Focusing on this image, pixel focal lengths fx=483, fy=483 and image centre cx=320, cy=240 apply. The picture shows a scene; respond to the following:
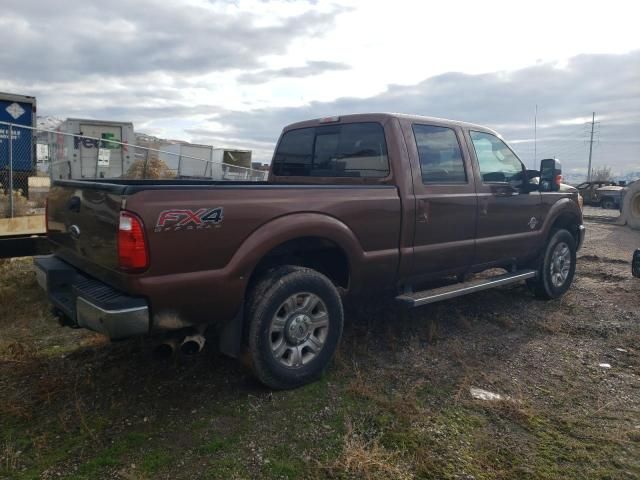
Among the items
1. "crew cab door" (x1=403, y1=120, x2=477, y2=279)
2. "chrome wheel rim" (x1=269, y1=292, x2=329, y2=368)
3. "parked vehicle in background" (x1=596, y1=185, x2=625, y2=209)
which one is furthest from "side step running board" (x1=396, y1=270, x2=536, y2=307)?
"parked vehicle in background" (x1=596, y1=185, x2=625, y2=209)

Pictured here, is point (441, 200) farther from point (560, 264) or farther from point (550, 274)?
point (560, 264)

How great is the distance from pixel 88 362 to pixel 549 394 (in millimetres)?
3573

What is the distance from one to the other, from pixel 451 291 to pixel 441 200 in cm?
83

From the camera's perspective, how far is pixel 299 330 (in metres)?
3.47

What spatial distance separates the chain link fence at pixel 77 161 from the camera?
9.62 meters

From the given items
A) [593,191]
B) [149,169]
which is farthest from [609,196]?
[149,169]

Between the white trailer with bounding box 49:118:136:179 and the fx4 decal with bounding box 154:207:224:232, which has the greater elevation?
the white trailer with bounding box 49:118:136:179

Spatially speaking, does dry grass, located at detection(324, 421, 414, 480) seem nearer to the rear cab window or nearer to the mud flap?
the mud flap

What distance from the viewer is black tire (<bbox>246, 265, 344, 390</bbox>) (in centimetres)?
323

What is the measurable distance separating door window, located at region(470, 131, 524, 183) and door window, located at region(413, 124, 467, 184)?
0.34m

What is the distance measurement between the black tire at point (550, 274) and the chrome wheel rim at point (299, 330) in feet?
11.5

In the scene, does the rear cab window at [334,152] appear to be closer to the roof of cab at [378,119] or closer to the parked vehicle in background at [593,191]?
the roof of cab at [378,119]

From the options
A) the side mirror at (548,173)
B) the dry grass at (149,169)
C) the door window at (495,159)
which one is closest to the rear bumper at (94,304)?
the door window at (495,159)

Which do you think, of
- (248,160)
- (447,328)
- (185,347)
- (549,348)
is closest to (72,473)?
(185,347)
